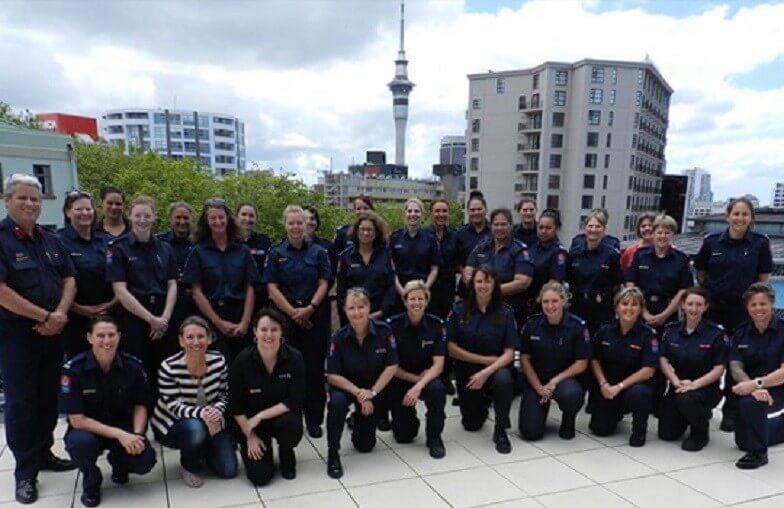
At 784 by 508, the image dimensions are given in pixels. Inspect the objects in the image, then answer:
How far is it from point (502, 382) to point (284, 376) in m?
1.57

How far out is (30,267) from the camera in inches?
111

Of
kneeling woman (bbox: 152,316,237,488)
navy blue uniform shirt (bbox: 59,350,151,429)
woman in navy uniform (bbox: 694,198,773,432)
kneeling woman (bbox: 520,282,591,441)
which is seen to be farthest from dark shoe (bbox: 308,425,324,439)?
woman in navy uniform (bbox: 694,198,773,432)

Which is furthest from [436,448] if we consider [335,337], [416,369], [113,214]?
[113,214]

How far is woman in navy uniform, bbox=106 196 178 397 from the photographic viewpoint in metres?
3.33

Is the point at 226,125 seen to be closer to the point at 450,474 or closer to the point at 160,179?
the point at 160,179

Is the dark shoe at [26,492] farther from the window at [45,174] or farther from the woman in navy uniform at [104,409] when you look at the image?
the window at [45,174]

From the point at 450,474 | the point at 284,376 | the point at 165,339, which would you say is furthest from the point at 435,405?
the point at 165,339

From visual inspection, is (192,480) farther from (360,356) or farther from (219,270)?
(219,270)

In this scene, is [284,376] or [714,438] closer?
[284,376]

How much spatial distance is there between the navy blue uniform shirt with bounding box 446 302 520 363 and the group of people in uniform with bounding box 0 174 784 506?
11 mm

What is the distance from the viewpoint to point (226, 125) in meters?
77.2

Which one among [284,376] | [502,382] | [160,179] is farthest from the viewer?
[160,179]

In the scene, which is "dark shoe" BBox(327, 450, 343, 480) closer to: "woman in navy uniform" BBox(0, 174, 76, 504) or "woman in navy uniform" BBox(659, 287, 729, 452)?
"woman in navy uniform" BBox(0, 174, 76, 504)

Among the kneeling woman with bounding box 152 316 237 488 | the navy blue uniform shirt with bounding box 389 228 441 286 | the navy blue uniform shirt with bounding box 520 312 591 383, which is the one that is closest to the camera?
the kneeling woman with bounding box 152 316 237 488
